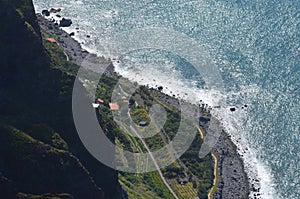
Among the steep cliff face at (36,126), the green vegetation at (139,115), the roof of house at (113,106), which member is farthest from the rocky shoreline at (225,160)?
the steep cliff face at (36,126)

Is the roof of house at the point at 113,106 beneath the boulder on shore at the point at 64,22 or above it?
beneath

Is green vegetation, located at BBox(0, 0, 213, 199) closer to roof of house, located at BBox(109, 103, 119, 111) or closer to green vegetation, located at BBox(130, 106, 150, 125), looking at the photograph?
green vegetation, located at BBox(130, 106, 150, 125)

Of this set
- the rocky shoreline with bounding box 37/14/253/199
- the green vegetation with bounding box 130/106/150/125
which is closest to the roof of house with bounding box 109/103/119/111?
the green vegetation with bounding box 130/106/150/125

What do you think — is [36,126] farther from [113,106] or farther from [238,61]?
[238,61]

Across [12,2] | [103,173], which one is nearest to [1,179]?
[103,173]

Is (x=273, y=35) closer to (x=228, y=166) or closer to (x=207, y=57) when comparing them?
(x=207, y=57)

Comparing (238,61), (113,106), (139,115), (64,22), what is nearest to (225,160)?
(139,115)

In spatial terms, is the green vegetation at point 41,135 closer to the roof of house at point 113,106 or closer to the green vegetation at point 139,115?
the green vegetation at point 139,115
